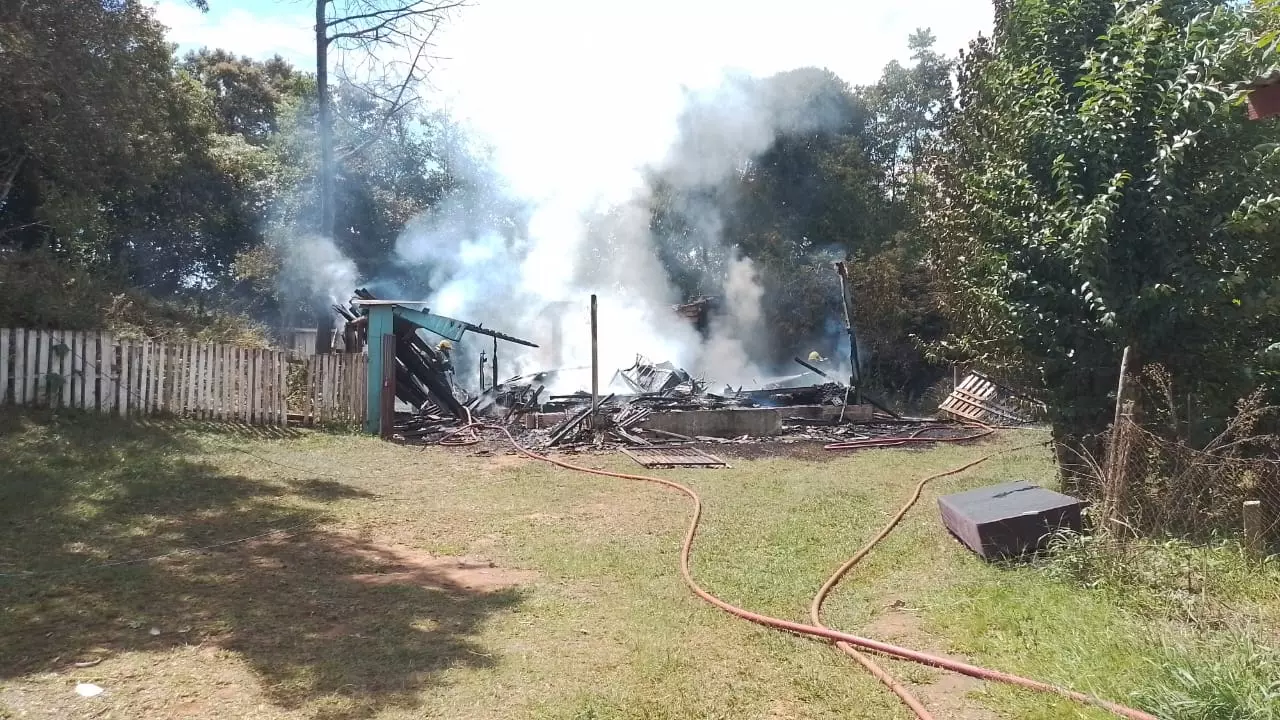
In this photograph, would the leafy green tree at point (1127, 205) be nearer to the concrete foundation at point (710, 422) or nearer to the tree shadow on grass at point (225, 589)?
the tree shadow on grass at point (225, 589)

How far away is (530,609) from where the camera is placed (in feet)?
17.1

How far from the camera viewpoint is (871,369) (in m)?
25.1

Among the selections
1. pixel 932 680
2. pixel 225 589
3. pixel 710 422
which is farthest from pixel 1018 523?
pixel 710 422

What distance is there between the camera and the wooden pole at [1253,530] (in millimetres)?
5340

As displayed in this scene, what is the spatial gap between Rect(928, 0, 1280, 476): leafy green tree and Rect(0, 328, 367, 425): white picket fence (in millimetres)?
10648

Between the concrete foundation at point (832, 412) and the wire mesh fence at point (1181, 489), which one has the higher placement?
the concrete foundation at point (832, 412)

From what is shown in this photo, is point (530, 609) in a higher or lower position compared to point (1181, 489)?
lower

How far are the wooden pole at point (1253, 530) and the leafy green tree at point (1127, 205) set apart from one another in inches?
53.3

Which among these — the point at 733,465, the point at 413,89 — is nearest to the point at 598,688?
the point at 733,465

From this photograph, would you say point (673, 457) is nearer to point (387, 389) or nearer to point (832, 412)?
point (387, 389)

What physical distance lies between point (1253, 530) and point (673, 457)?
25.9 feet

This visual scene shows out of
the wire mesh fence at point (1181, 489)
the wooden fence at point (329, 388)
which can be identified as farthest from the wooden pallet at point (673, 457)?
the wire mesh fence at point (1181, 489)

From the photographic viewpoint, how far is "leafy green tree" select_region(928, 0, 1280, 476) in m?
6.27

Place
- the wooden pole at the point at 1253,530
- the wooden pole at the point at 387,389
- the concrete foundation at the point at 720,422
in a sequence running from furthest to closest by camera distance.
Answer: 1. the concrete foundation at the point at 720,422
2. the wooden pole at the point at 387,389
3. the wooden pole at the point at 1253,530
